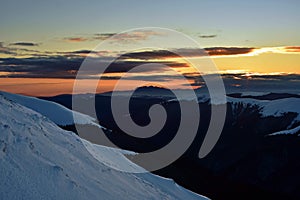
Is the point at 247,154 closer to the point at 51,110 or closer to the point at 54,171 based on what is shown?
Answer: the point at 51,110

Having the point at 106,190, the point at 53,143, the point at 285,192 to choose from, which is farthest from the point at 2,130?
the point at 285,192

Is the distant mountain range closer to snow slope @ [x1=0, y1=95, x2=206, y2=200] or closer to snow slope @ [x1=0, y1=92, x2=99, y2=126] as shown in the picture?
snow slope @ [x1=0, y1=92, x2=99, y2=126]

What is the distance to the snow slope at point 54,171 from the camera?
384 inches

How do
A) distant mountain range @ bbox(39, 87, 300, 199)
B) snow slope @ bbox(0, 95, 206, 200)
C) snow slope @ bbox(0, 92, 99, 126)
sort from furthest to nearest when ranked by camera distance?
distant mountain range @ bbox(39, 87, 300, 199)
snow slope @ bbox(0, 92, 99, 126)
snow slope @ bbox(0, 95, 206, 200)

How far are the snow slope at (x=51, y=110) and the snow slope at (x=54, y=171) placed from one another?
33.9 meters

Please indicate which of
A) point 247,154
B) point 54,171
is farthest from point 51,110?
point 247,154

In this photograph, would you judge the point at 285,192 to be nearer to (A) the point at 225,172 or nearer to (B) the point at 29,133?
(A) the point at 225,172

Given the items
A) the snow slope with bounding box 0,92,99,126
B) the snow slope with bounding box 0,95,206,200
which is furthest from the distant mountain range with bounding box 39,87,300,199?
the snow slope with bounding box 0,95,206,200

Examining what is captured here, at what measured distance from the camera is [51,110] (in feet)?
175

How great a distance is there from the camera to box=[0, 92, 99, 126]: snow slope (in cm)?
5012

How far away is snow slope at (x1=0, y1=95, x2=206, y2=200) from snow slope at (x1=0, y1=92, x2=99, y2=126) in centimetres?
3389

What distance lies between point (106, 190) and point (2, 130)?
150 inches

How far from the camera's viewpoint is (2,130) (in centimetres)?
1172

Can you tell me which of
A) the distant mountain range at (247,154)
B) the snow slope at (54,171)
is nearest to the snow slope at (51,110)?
the distant mountain range at (247,154)
